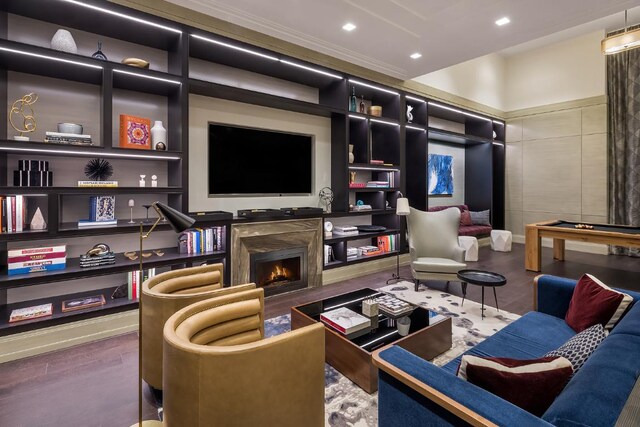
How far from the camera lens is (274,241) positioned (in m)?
3.89

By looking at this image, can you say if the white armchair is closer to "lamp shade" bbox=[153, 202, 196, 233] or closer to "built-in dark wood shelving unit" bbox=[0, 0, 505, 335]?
"built-in dark wood shelving unit" bbox=[0, 0, 505, 335]

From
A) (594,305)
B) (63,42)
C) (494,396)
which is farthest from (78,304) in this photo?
(594,305)

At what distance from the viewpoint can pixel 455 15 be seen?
357 cm

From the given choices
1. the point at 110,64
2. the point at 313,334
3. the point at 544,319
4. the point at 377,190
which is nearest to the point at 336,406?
the point at 313,334

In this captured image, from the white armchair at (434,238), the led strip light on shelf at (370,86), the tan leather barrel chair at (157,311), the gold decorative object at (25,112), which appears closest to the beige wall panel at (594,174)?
the white armchair at (434,238)

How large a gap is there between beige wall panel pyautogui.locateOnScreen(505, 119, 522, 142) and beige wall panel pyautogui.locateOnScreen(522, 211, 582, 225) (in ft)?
5.97

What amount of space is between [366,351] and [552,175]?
7.20 m

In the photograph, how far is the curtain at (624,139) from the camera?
5.96 metres

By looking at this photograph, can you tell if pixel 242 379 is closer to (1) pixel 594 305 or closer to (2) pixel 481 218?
(1) pixel 594 305

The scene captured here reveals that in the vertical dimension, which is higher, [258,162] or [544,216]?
[258,162]

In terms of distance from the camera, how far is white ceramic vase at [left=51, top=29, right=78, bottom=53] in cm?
270

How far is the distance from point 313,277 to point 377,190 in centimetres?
184

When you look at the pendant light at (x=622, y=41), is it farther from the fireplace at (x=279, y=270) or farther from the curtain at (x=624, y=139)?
the fireplace at (x=279, y=270)

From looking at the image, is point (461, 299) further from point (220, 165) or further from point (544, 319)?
point (220, 165)
